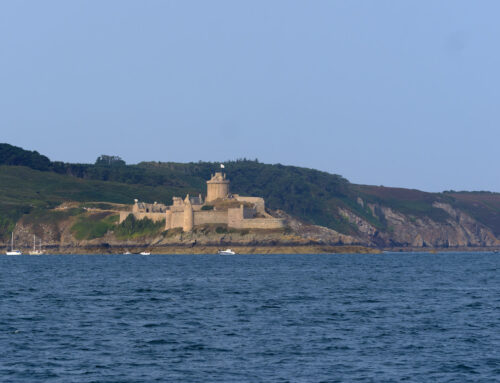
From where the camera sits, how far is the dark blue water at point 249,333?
3688 centimetres

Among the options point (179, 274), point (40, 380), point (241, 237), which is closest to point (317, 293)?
point (179, 274)

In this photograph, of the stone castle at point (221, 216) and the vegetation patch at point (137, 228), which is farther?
the vegetation patch at point (137, 228)

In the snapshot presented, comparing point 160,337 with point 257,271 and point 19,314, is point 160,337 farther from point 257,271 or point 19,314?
point 257,271

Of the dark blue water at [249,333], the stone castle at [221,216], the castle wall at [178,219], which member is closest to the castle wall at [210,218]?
the stone castle at [221,216]

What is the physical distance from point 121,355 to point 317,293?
33.8 meters

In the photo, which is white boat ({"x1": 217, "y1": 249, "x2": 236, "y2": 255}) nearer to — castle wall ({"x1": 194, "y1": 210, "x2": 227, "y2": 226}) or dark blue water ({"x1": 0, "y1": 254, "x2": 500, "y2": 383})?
castle wall ({"x1": 194, "y1": 210, "x2": 227, "y2": 226})

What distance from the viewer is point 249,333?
4697cm

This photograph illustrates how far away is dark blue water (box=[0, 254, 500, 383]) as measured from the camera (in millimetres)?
36875

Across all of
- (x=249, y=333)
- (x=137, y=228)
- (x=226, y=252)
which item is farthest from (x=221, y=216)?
(x=249, y=333)

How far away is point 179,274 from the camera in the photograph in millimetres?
101750

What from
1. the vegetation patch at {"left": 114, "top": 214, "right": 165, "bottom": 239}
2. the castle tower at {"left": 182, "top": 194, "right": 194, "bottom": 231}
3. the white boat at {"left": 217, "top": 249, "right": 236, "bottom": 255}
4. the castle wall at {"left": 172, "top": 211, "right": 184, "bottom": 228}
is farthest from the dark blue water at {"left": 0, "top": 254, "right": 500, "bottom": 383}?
the vegetation patch at {"left": 114, "top": 214, "right": 165, "bottom": 239}

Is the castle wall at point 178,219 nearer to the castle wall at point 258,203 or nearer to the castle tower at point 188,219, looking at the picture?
the castle tower at point 188,219

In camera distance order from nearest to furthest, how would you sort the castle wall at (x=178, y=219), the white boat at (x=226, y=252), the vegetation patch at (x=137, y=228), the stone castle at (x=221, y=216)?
the white boat at (x=226, y=252), the stone castle at (x=221, y=216), the castle wall at (x=178, y=219), the vegetation patch at (x=137, y=228)

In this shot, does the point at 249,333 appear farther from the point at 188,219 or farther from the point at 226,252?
the point at 188,219
